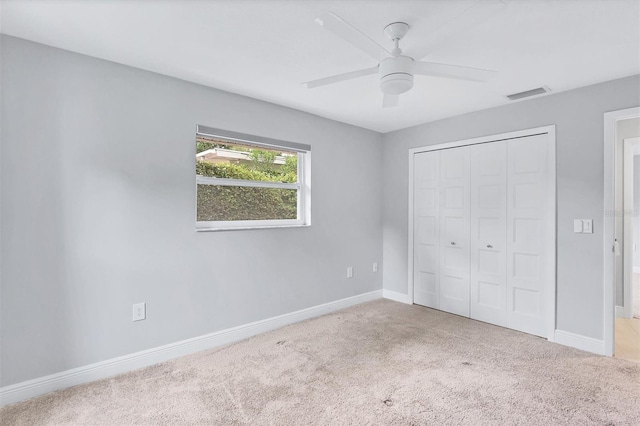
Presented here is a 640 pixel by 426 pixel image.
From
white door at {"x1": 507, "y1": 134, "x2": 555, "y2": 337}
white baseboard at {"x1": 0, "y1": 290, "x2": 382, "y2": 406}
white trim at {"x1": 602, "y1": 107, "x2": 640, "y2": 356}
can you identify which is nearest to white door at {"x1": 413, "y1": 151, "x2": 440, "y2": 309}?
white door at {"x1": 507, "y1": 134, "x2": 555, "y2": 337}

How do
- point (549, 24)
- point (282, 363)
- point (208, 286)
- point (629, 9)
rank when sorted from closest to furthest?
point (629, 9), point (549, 24), point (282, 363), point (208, 286)

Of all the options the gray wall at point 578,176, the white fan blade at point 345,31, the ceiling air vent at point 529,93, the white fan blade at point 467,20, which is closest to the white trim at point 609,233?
the gray wall at point 578,176

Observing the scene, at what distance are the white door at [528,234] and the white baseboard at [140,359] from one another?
1.97 metres

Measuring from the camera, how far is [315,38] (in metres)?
1.98

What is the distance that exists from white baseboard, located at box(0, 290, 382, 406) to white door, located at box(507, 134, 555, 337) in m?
1.97

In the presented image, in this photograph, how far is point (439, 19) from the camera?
5.82ft

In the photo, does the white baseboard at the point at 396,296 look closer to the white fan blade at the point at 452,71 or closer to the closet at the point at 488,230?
the closet at the point at 488,230

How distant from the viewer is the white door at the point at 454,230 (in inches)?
138

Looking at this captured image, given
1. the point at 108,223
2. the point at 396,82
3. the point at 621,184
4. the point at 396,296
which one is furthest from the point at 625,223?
the point at 108,223

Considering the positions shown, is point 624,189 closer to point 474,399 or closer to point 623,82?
point 623,82

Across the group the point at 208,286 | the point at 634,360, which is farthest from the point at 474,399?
the point at 208,286

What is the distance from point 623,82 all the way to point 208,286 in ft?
12.1

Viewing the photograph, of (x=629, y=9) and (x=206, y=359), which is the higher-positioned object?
(x=629, y=9)

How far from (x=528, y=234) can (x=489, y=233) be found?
350mm
